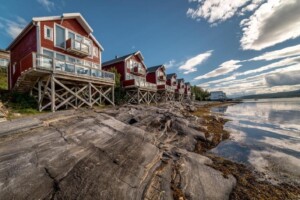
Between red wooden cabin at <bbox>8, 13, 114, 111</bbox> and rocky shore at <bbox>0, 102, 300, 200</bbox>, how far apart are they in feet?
18.7

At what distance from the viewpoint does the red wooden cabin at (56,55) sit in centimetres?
1209

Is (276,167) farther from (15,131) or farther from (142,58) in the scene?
(142,58)

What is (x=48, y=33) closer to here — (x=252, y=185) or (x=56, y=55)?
(x=56, y=55)

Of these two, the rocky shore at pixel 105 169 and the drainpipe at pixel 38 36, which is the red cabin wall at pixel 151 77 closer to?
the drainpipe at pixel 38 36

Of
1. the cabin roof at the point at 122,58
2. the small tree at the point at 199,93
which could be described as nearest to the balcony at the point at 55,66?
the cabin roof at the point at 122,58

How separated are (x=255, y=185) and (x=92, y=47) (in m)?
20.5

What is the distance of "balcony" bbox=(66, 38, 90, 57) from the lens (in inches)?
639

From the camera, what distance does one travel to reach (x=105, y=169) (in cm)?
530

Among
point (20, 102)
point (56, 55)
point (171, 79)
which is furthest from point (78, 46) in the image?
point (171, 79)

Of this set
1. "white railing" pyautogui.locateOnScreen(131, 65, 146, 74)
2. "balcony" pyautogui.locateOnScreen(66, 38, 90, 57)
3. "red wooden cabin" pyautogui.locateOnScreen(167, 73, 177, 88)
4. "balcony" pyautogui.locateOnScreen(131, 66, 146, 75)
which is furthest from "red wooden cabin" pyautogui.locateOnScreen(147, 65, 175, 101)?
"balcony" pyautogui.locateOnScreen(66, 38, 90, 57)

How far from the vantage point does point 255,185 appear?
6.20 m

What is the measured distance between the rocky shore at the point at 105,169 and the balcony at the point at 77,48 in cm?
1063

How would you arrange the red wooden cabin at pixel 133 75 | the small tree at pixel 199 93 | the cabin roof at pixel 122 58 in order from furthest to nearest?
1. the small tree at pixel 199 93
2. the cabin roof at pixel 122 58
3. the red wooden cabin at pixel 133 75

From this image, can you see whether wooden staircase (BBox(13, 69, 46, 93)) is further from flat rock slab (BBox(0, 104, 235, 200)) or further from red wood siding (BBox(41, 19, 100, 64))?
flat rock slab (BBox(0, 104, 235, 200))
